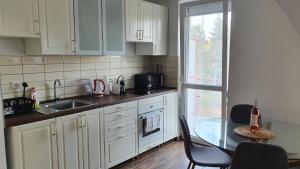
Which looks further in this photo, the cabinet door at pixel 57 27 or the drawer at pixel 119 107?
the drawer at pixel 119 107

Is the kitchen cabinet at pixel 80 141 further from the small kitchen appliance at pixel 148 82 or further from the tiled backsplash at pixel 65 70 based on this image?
the small kitchen appliance at pixel 148 82

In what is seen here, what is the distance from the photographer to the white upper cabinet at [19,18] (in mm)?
2051

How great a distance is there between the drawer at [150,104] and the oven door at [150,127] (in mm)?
56

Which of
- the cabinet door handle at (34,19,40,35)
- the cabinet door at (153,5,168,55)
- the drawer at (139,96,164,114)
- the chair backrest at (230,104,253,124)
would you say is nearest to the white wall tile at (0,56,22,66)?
the cabinet door handle at (34,19,40,35)

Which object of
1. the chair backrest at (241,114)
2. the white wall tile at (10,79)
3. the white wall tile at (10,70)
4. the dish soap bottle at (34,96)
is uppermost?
the white wall tile at (10,70)

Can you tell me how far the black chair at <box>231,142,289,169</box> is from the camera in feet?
4.49

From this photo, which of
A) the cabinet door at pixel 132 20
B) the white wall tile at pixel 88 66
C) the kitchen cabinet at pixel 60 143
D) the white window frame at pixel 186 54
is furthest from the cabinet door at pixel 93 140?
the white window frame at pixel 186 54

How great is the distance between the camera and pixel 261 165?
1420mm

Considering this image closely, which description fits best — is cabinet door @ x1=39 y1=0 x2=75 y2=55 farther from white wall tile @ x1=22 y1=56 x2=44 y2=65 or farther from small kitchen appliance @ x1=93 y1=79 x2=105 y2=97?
small kitchen appliance @ x1=93 y1=79 x2=105 y2=97

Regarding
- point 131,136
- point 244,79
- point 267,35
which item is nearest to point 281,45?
point 267,35

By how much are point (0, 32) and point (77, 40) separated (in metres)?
0.77

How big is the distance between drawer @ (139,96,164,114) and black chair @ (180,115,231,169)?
98 centimetres

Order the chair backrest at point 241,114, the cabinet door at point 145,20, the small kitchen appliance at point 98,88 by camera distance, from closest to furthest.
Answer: the chair backrest at point 241,114, the small kitchen appliance at point 98,88, the cabinet door at point 145,20

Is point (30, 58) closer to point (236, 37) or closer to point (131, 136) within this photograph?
point (131, 136)
